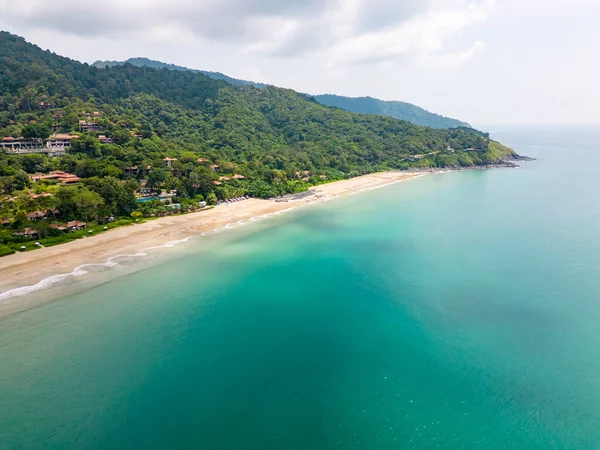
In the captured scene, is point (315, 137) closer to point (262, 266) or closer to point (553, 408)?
point (262, 266)

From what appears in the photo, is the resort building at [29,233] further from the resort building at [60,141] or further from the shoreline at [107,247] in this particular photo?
the resort building at [60,141]

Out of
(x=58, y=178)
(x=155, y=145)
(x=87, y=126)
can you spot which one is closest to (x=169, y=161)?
(x=155, y=145)

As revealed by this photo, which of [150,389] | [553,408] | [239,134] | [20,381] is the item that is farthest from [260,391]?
[239,134]

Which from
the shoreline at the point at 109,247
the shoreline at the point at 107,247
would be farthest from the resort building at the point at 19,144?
the shoreline at the point at 107,247

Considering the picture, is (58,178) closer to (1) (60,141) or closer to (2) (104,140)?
(1) (60,141)

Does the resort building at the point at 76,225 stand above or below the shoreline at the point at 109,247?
above

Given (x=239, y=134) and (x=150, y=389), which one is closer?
(x=150, y=389)
